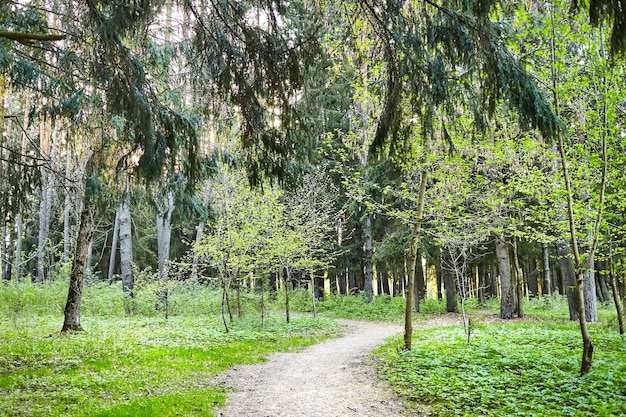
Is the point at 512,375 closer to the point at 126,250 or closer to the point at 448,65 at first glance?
the point at 448,65

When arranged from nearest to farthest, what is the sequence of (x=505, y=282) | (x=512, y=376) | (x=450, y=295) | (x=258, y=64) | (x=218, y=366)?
(x=258, y=64) < (x=512, y=376) < (x=218, y=366) < (x=505, y=282) < (x=450, y=295)

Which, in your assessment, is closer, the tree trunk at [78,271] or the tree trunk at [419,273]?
the tree trunk at [78,271]

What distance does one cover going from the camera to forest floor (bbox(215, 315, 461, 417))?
602cm

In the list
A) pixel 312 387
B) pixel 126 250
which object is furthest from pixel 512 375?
pixel 126 250

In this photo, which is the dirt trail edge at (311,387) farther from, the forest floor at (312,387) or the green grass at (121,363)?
the green grass at (121,363)

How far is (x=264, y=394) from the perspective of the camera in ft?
23.3

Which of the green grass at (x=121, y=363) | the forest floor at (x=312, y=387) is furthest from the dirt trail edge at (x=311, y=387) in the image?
the green grass at (x=121, y=363)

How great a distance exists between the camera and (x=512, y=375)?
6.82m

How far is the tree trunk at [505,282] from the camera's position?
16141 mm

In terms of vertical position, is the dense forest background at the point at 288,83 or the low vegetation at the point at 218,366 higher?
the dense forest background at the point at 288,83

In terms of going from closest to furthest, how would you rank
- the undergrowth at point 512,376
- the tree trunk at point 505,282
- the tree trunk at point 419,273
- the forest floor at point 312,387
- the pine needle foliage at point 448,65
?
1. the pine needle foliage at point 448,65
2. the undergrowth at point 512,376
3. the forest floor at point 312,387
4. the tree trunk at point 505,282
5. the tree trunk at point 419,273

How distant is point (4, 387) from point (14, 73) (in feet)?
15.8

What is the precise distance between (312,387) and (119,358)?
3.99 m

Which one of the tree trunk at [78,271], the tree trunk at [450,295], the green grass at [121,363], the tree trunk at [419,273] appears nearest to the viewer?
the green grass at [121,363]
